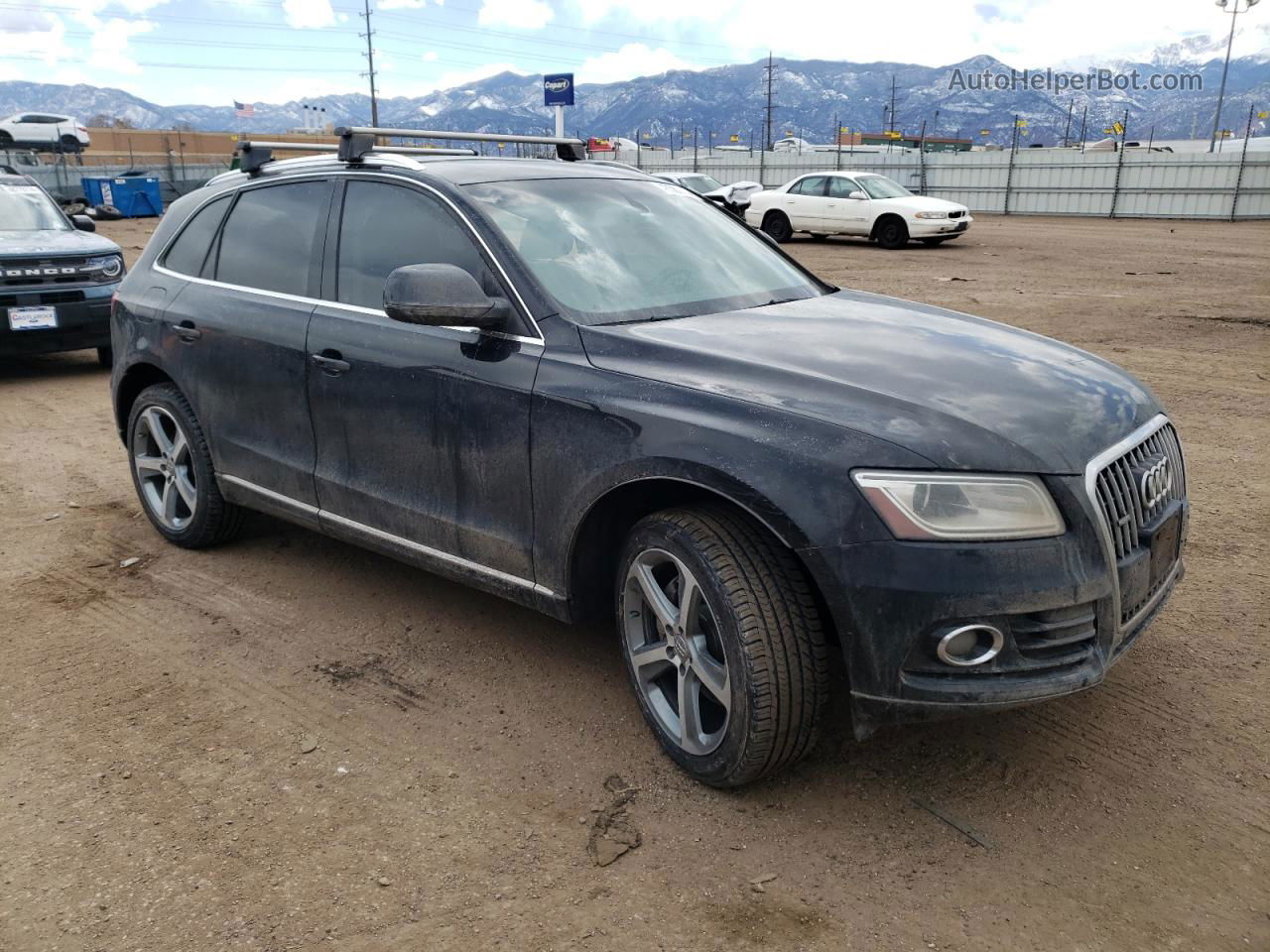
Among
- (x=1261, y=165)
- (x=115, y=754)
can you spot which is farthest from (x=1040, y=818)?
(x=1261, y=165)

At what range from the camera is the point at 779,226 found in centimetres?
2364

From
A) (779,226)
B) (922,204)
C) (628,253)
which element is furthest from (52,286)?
(779,226)

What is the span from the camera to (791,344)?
3197mm

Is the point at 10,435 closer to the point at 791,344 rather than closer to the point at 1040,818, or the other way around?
the point at 791,344

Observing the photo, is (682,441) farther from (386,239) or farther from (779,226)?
(779,226)

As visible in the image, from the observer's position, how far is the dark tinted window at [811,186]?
2278 cm

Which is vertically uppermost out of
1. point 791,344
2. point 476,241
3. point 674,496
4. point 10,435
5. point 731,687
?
point 476,241

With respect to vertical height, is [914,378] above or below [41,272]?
above

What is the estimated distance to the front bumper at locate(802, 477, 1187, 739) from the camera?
8.34 feet

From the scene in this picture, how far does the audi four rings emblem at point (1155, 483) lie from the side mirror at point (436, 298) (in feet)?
6.55

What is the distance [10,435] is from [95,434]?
569 mm

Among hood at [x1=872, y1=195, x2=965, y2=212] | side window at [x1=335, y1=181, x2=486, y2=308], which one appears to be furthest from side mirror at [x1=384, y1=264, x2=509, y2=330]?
hood at [x1=872, y1=195, x2=965, y2=212]

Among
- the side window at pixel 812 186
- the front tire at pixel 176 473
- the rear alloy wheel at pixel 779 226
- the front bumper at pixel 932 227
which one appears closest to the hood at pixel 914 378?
the front tire at pixel 176 473

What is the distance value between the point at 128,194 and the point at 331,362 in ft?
114
